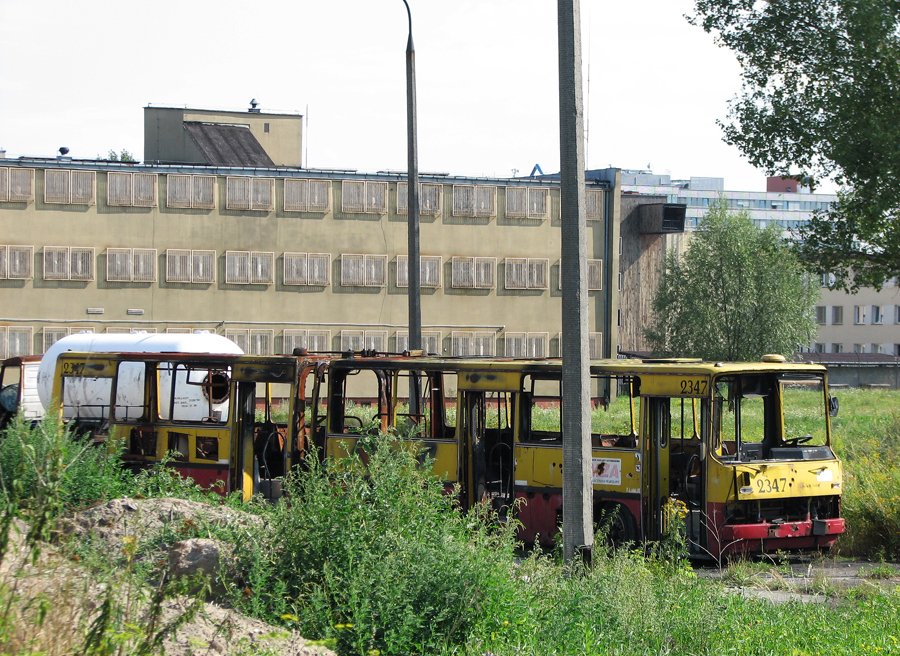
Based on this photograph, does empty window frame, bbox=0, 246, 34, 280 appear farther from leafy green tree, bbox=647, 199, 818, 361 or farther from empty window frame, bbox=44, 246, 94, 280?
leafy green tree, bbox=647, 199, 818, 361

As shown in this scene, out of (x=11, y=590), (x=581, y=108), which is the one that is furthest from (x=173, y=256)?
(x=11, y=590)

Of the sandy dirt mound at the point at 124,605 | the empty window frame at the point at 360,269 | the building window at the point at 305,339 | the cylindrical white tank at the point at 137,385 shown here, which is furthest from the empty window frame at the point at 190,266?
the sandy dirt mound at the point at 124,605

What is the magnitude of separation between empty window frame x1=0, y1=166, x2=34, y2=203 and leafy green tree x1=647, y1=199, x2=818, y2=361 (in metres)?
31.9

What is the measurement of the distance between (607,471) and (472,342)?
2893cm

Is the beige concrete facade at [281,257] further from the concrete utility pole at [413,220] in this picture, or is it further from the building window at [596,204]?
the concrete utility pole at [413,220]

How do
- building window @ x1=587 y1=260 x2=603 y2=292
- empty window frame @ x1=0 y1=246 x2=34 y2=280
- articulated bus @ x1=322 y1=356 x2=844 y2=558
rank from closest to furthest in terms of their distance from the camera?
articulated bus @ x1=322 y1=356 x2=844 y2=558, empty window frame @ x1=0 y1=246 x2=34 y2=280, building window @ x1=587 y1=260 x2=603 y2=292

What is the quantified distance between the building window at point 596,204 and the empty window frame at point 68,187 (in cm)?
2090

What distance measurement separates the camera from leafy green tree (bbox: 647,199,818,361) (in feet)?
172

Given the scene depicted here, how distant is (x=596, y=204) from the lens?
4234 cm

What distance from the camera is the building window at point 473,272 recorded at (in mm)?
41375

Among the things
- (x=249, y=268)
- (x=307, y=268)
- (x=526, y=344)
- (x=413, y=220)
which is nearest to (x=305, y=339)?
(x=307, y=268)

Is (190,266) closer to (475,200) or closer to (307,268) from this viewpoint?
(307,268)

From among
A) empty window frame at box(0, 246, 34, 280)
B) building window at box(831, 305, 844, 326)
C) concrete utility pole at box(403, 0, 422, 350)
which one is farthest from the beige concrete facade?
building window at box(831, 305, 844, 326)

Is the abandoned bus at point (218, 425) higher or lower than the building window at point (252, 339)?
lower
